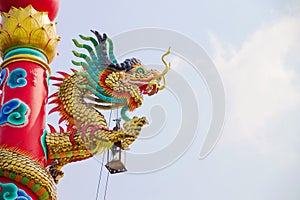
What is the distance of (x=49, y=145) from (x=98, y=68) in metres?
1.60

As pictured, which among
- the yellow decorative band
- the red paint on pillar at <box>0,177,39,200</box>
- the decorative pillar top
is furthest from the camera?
the decorative pillar top

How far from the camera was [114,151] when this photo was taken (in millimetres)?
10375

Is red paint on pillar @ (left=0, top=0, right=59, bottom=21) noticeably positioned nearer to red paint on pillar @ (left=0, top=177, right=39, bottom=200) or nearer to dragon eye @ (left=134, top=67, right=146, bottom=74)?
dragon eye @ (left=134, top=67, right=146, bottom=74)

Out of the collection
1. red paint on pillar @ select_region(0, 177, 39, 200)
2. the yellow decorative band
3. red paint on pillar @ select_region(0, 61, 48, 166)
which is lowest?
red paint on pillar @ select_region(0, 177, 39, 200)

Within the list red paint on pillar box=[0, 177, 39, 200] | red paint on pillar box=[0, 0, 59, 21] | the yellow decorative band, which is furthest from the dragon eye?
red paint on pillar box=[0, 177, 39, 200]

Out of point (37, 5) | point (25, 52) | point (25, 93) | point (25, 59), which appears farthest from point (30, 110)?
point (37, 5)

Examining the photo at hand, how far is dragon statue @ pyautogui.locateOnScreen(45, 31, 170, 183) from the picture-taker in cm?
1036

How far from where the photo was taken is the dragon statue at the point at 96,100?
10.4m

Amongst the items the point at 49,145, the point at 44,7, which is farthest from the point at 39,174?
the point at 44,7

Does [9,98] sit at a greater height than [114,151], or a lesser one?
greater

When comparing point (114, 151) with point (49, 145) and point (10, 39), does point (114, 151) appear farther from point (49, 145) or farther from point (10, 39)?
point (10, 39)

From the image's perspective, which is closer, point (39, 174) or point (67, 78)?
point (39, 174)

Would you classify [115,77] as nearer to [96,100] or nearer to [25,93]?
[96,100]

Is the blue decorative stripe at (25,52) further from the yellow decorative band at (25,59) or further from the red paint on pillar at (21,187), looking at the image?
the red paint on pillar at (21,187)
